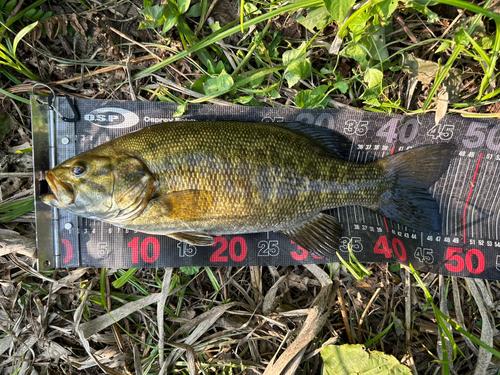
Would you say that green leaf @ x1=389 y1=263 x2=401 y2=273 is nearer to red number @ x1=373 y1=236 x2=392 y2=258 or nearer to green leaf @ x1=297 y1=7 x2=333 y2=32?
red number @ x1=373 y1=236 x2=392 y2=258

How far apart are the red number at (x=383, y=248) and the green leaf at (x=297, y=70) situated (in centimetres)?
155

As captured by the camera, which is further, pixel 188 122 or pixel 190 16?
pixel 190 16

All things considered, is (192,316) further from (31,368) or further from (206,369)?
(31,368)

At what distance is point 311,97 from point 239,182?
100 cm

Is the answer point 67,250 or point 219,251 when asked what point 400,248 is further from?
point 67,250

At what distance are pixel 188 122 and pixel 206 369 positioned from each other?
81.0 inches

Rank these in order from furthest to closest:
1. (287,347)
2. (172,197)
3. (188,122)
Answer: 1. (287,347)
2. (188,122)
3. (172,197)

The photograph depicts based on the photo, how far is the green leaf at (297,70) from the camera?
247 centimetres

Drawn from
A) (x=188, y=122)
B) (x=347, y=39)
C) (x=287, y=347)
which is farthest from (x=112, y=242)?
(x=347, y=39)

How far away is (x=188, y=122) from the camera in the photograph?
7.99ft

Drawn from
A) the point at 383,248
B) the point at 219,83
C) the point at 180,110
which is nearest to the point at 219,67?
the point at 219,83

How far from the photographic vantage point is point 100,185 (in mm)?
2188

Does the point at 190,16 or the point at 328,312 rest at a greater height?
the point at 190,16

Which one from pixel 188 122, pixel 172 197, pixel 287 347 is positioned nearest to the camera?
pixel 172 197
